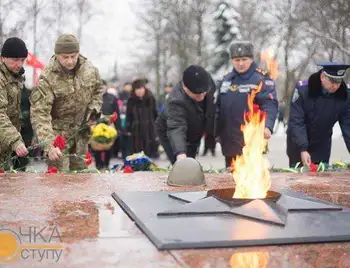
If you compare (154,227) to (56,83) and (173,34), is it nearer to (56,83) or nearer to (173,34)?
(56,83)

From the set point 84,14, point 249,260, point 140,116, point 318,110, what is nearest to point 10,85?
point 318,110

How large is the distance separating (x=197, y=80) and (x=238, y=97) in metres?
0.65

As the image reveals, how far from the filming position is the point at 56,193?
3840 mm

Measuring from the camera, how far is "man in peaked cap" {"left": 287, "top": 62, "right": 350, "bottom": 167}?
591 cm

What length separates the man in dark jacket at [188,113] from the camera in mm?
5481

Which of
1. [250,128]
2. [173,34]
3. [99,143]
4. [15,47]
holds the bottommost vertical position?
[99,143]

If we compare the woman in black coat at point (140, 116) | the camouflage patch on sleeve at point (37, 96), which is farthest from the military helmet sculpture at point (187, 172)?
the woman in black coat at point (140, 116)

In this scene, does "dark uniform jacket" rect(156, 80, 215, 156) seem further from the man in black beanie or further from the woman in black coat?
the woman in black coat

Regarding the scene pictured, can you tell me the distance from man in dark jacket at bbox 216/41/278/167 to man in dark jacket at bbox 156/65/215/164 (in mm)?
153

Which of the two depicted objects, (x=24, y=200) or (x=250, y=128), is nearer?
(x=24, y=200)

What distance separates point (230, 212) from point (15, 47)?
3199 millimetres

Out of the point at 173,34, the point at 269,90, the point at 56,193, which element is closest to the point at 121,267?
the point at 56,193

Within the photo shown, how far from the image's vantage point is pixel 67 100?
5.63 meters

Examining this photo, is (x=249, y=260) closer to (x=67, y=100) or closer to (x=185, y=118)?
(x=185, y=118)
